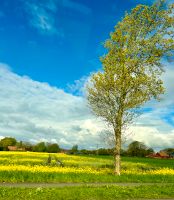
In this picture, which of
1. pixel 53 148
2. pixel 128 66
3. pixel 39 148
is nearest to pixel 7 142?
pixel 53 148

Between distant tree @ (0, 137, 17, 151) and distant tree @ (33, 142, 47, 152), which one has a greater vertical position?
distant tree @ (0, 137, 17, 151)

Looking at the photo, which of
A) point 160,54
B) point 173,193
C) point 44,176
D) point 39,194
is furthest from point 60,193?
point 160,54

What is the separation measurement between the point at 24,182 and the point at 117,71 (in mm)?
13200

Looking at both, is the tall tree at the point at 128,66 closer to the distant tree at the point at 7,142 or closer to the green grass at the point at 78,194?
the green grass at the point at 78,194

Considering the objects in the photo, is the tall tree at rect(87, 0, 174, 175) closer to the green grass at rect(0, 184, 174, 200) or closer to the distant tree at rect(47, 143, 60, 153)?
the green grass at rect(0, 184, 174, 200)

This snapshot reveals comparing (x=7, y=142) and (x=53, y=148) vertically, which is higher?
(x=7, y=142)

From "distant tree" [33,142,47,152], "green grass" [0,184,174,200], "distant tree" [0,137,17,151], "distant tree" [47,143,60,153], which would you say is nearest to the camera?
"green grass" [0,184,174,200]

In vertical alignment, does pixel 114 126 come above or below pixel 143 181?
above

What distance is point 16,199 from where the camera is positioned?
14.7 metres

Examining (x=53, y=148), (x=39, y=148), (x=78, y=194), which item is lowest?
(x=78, y=194)

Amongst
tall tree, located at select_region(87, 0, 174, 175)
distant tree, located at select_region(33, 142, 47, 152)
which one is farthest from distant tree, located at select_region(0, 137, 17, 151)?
tall tree, located at select_region(87, 0, 174, 175)

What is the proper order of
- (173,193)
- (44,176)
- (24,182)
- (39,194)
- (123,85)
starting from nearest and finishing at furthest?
(39,194), (173,193), (24,182), (44,176), (123,85)

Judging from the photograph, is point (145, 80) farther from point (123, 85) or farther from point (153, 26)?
point (153, 26)

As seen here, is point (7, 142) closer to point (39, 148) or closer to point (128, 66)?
point (39, 148)
